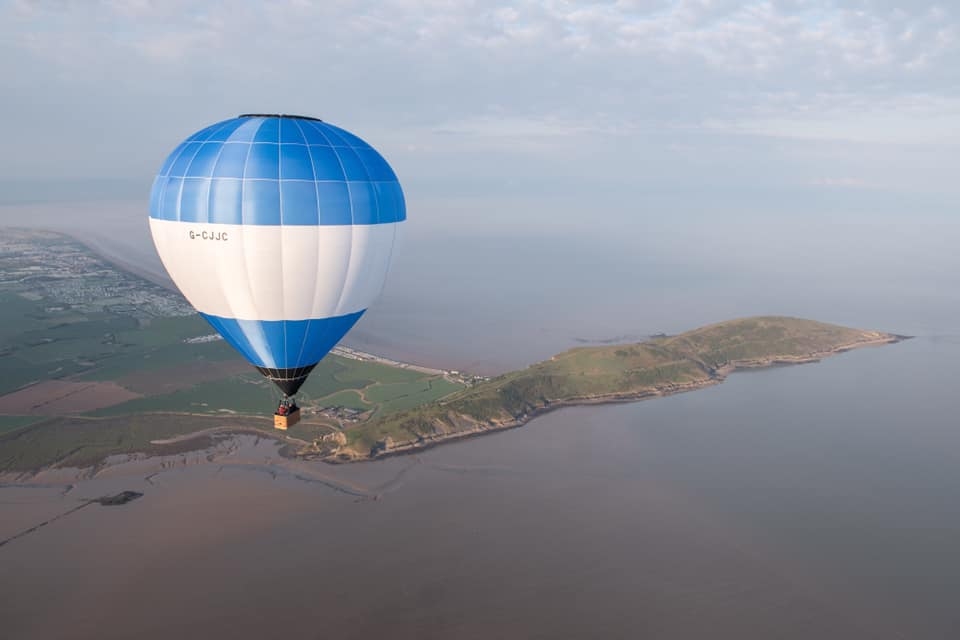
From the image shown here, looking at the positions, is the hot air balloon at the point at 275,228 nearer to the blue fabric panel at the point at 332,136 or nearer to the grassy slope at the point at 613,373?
the blue fabric panel at the point at 332,136

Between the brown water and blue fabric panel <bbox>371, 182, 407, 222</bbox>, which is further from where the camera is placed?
the brown water


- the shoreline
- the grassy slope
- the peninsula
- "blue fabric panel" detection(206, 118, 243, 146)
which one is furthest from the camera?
the grassy slope

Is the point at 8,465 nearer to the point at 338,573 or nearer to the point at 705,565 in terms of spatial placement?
the point at 338,573

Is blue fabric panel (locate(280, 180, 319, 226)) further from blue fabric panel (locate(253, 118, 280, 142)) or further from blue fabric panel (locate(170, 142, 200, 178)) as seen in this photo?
blue fabric panel (locate(170, 142, 200, 178))

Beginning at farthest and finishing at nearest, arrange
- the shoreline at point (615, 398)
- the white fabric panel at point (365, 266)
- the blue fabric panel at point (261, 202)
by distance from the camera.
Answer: the shoreline at point (615, 398)
the white fabric panel at point (365, 266)
the blue fabric panel at point (261, 202)

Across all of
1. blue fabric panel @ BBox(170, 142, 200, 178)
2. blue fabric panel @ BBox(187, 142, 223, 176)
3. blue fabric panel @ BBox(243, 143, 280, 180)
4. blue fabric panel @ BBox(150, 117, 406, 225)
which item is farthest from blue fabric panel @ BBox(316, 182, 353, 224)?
blue fabric panel @ BBox(170, 142, 200, 178)

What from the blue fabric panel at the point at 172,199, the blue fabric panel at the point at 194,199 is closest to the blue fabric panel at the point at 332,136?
the blue fabric panel at the point at 194,199
